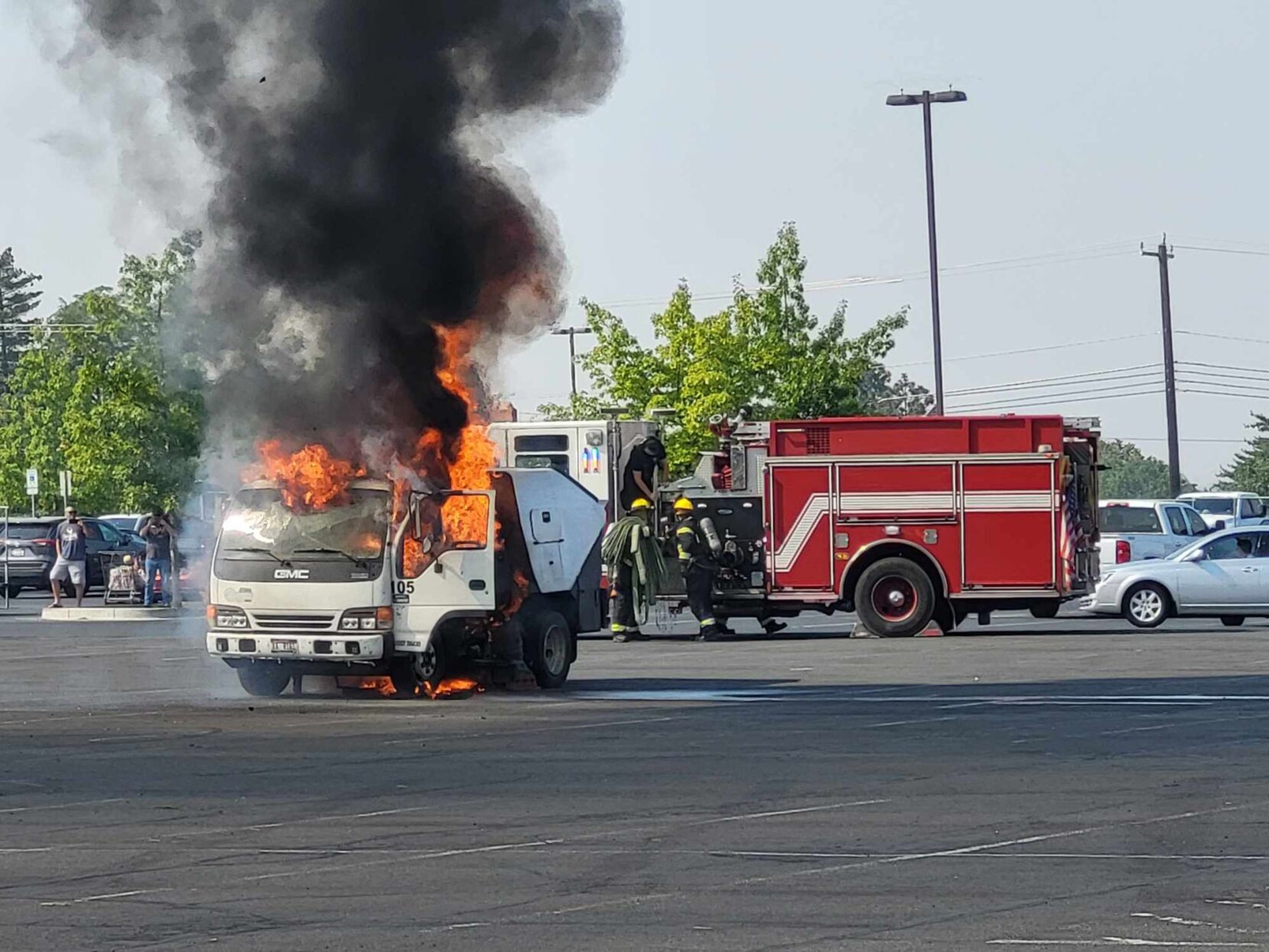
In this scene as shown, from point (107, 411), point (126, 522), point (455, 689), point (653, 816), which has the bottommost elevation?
point (653, 816)

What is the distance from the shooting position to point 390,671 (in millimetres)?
17594

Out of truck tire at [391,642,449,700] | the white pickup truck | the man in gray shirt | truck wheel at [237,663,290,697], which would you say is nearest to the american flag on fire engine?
the white pickup truck

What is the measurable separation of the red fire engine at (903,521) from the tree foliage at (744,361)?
23914mm

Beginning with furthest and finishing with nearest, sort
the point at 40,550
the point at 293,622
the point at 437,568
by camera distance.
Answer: the point at 40,550 < the point at 437,568 < the point at 293,622

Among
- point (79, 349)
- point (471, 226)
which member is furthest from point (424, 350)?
point (79, 349)

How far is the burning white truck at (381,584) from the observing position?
1688 cm

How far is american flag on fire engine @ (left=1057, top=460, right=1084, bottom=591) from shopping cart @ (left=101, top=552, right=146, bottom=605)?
57.2ft

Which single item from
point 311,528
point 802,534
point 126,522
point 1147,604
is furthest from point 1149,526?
point 126,522

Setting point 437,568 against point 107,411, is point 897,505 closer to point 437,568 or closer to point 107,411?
point 437,568

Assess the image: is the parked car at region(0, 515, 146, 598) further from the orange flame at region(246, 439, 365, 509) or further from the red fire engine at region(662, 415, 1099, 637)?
the orange flame at region(246, 439, 365, 509)

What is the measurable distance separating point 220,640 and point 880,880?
9676mm

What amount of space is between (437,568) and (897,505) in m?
9.81

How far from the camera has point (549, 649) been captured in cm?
1834

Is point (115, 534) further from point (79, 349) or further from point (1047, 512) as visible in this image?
point (1047, 512)
